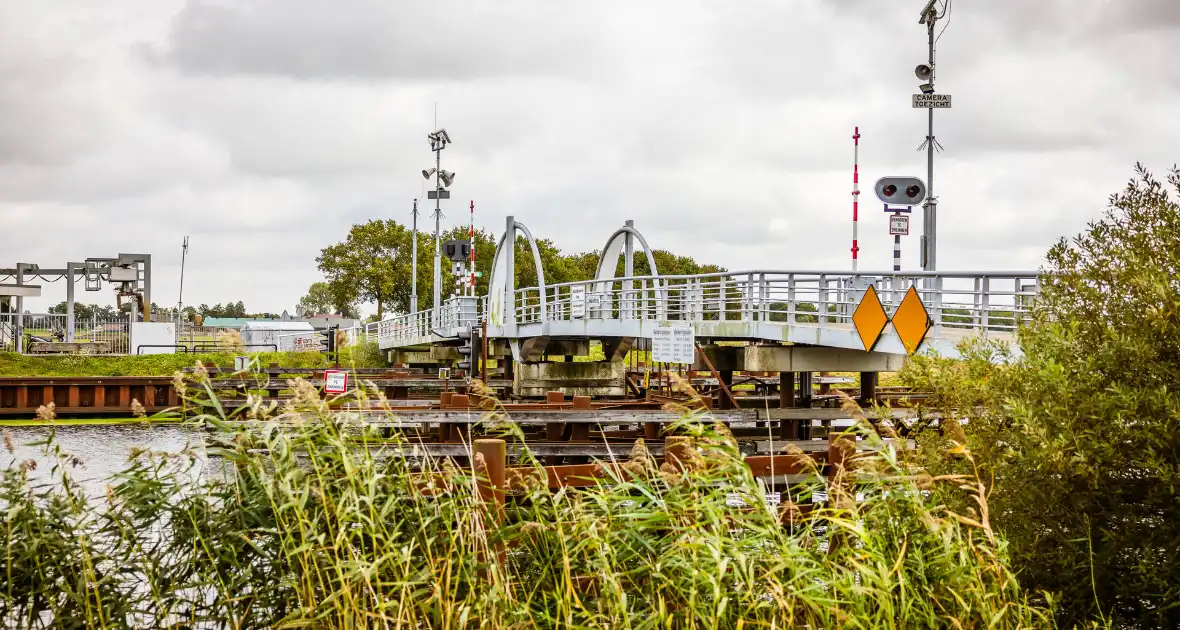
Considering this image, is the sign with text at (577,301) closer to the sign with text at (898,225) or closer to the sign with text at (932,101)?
the sign with text at (898,225)

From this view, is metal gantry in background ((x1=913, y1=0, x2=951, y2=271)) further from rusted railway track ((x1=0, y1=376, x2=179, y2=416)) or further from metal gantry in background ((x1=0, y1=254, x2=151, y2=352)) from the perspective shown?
metal gantry in background ((x1=0, y1=254, x2=151, y2=352))

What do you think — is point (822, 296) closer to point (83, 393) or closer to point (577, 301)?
point (577, 301)

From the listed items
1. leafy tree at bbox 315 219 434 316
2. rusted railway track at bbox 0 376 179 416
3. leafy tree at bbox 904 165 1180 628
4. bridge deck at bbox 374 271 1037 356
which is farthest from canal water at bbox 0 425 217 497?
leafy tree at bbox 315 219 434 316

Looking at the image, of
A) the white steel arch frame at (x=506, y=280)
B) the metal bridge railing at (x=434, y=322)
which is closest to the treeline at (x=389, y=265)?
the metal bridge railing at (x=434, y=322)

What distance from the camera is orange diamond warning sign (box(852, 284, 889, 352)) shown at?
47.4ft

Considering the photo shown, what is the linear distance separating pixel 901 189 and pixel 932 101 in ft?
4.68

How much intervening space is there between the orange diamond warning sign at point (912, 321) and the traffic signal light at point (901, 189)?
3.14 m

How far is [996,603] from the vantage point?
618 cm

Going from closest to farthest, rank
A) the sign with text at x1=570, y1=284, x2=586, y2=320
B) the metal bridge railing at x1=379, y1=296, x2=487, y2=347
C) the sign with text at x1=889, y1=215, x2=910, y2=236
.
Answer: the sign with text at x1=889, y1=215, x2=910, y2=236 < the sign with text at x1=570, y1=284, x2=586, y2=320 < the metal bridge railing at x1=379, y1=296, x2=487, y2=347

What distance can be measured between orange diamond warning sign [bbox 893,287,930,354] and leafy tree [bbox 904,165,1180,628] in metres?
6.23

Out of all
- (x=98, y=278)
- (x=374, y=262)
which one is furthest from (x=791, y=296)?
(x=374, y=262)

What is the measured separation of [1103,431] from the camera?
6316 mm

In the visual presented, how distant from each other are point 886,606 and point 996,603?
3.02 ft

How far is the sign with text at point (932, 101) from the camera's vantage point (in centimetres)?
1642
